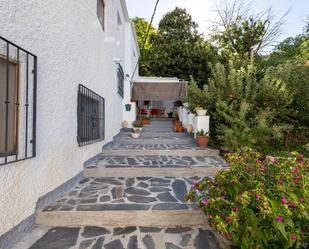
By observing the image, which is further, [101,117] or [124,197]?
[101,117]

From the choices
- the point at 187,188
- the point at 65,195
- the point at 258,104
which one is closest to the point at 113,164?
the point at 65,195

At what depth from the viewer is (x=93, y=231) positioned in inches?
113

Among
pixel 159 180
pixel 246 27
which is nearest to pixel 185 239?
pixel 159 180

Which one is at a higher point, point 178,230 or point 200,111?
point 200,111

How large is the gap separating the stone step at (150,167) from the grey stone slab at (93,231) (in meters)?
1.87

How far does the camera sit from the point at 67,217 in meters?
3.04

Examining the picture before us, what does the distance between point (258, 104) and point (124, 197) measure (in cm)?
534

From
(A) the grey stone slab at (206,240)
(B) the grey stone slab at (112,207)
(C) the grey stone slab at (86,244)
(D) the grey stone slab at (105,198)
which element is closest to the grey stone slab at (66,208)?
(B) the grey stone slab at (112,207)

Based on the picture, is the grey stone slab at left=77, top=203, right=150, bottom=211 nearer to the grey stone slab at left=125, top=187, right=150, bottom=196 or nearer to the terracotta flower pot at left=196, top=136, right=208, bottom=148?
the grey stone slab at left=125, top=187, right=150, bottom=196

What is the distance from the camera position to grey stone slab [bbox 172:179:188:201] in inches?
144

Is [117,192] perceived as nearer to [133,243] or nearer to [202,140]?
[133,243]

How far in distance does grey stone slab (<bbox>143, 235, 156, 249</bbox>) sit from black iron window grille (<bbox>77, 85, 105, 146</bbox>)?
243 cm

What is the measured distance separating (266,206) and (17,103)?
290 cm

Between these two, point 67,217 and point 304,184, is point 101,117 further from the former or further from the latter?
point 304,184
